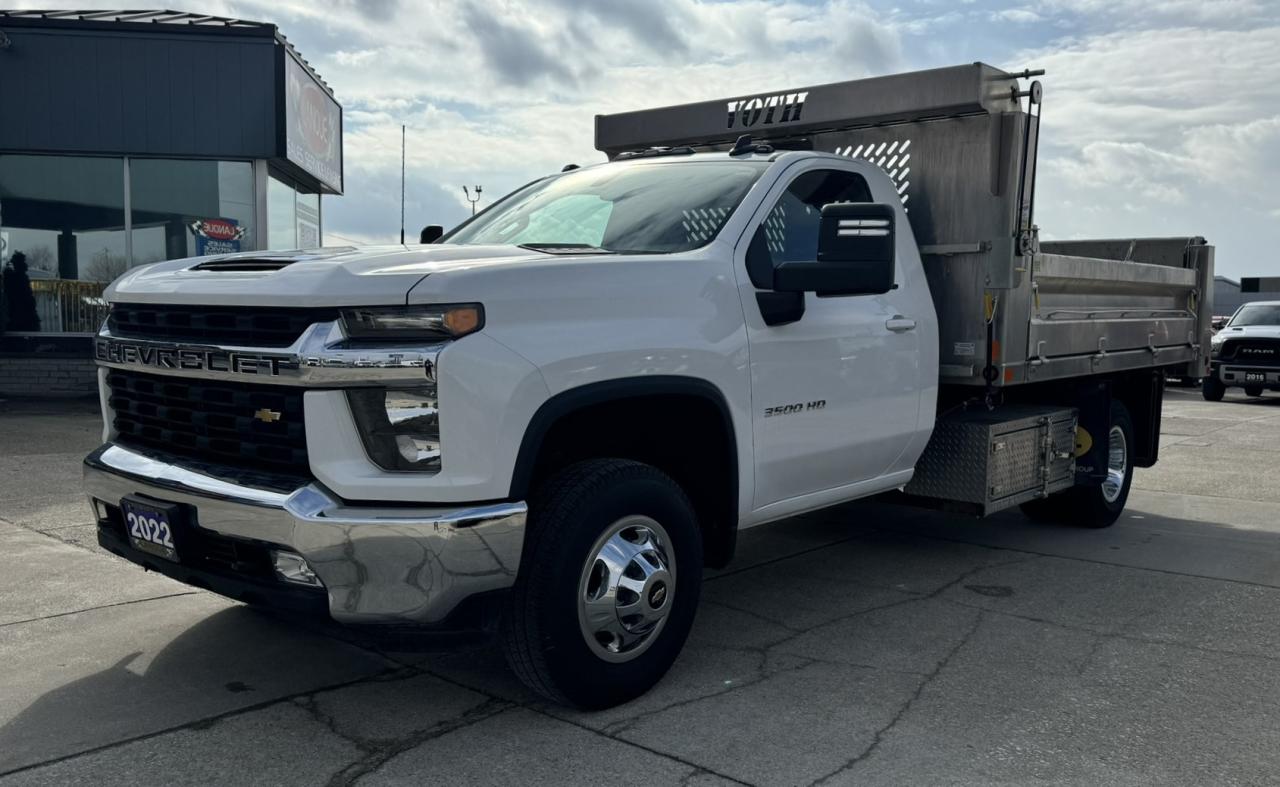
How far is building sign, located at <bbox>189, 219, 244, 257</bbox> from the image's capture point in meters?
15.0

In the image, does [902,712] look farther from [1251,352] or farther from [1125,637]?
[1251,352]

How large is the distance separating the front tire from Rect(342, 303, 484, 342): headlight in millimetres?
651

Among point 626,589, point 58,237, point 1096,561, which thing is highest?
point 58,237

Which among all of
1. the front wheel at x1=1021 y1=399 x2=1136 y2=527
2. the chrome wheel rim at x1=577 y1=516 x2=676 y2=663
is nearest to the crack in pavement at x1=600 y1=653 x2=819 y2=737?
the chrome wheel rim at x1=577 y1=516 x2=676 y2=663

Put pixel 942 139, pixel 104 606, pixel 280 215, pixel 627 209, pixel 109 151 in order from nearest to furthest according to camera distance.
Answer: pixel 627 209 → pixel 104 606 → pixel 942 139 → pixel 109 151 → pixel 280 215

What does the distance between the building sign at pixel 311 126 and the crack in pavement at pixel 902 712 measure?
1274cm

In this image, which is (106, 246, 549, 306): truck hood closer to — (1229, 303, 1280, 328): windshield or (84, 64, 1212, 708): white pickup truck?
(84, 64, 1212, 708): white pickup truck

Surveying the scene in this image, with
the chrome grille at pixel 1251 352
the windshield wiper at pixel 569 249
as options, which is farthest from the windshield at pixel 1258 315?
the windshield wiper at pixel 569 249

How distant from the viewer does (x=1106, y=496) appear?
717 cm

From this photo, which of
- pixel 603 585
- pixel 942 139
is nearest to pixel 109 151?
pixel 942 139

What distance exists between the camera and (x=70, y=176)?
47.5 ft

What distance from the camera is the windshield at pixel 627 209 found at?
4.30m

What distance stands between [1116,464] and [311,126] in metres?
13.1

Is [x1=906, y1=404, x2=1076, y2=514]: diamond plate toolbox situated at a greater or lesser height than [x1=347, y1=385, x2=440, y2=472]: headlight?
lesser
